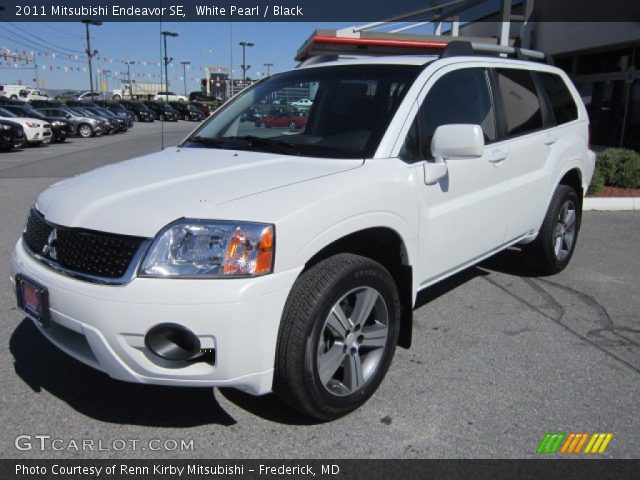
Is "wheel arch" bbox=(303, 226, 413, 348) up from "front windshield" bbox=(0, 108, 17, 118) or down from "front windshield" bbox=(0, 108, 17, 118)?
down

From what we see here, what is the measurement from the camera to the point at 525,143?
436cm

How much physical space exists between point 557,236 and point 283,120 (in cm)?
287

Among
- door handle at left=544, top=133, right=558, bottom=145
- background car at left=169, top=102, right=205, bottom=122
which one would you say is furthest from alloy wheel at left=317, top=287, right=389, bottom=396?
background car at left=169, top=102, right=205, bottom=122

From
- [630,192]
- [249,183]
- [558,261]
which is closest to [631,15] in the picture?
[630,192]

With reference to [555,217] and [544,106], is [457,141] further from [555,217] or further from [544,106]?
[555,217]

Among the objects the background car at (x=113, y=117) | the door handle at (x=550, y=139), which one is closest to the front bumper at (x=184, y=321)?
the door handle at (x=550, y=139)

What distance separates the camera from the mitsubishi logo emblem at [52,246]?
2.69 metres

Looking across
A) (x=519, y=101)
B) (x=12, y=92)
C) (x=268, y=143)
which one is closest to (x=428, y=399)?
(x=268, y=143)

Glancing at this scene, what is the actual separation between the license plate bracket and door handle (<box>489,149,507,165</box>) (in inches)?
113

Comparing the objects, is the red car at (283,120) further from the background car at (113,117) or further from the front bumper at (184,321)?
the background car at (113,117)

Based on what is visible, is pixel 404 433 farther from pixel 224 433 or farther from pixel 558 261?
pixel 558 261

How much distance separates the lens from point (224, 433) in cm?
280

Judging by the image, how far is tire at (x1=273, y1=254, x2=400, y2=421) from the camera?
2.53 metres

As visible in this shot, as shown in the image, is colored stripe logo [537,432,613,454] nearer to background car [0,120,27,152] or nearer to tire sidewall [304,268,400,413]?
tire sidewall [304,268,400,413]
